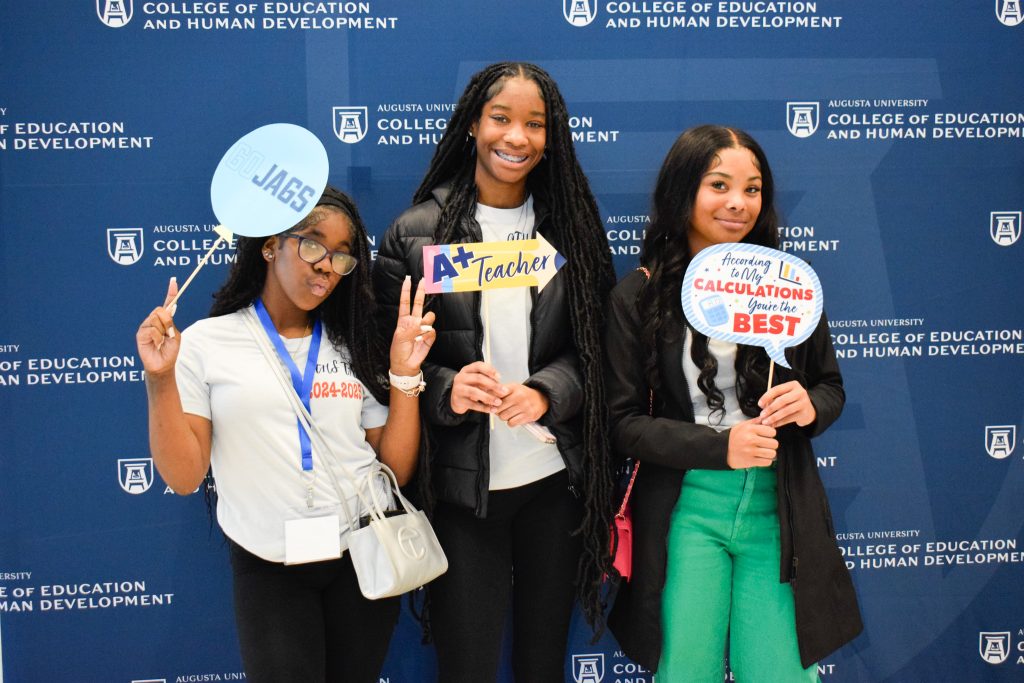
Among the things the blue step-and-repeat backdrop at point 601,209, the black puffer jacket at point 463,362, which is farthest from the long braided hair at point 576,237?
the blue step-and-repeat backdrop at point 601,209

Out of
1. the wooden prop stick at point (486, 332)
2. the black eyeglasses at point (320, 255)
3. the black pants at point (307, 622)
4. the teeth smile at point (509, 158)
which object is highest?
the teeth smile at point (509, 158)

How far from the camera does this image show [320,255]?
1.75m

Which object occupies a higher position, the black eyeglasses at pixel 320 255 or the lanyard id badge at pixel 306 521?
the black eyeglasses at pixel 320 255

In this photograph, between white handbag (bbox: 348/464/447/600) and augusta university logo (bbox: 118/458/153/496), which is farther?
augusta university logo (bbox: 118/458/153/496)

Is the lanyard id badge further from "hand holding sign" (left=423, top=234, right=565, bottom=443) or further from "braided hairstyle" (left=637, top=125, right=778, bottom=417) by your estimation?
"braided hairstyle" (left=637, top=125, right=778, bottom=417)

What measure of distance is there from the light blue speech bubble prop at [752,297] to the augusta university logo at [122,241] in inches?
69.3

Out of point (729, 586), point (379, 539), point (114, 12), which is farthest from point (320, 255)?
point (114, 12)

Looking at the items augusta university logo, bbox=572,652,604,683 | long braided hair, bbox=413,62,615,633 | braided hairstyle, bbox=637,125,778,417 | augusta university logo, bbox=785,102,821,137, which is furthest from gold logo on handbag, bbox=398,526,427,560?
augusta university logo, bbox=785,102,821,137

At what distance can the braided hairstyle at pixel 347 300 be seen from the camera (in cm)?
183

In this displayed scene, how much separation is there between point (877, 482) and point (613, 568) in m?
1.20

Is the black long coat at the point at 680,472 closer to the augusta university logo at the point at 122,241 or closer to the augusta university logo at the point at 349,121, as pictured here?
the augusta university logo at the point at 349,121

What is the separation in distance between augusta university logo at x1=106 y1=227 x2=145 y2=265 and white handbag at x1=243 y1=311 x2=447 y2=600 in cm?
98

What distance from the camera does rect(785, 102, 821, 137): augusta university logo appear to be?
2592 mm

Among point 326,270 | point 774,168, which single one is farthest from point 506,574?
point 774,168
